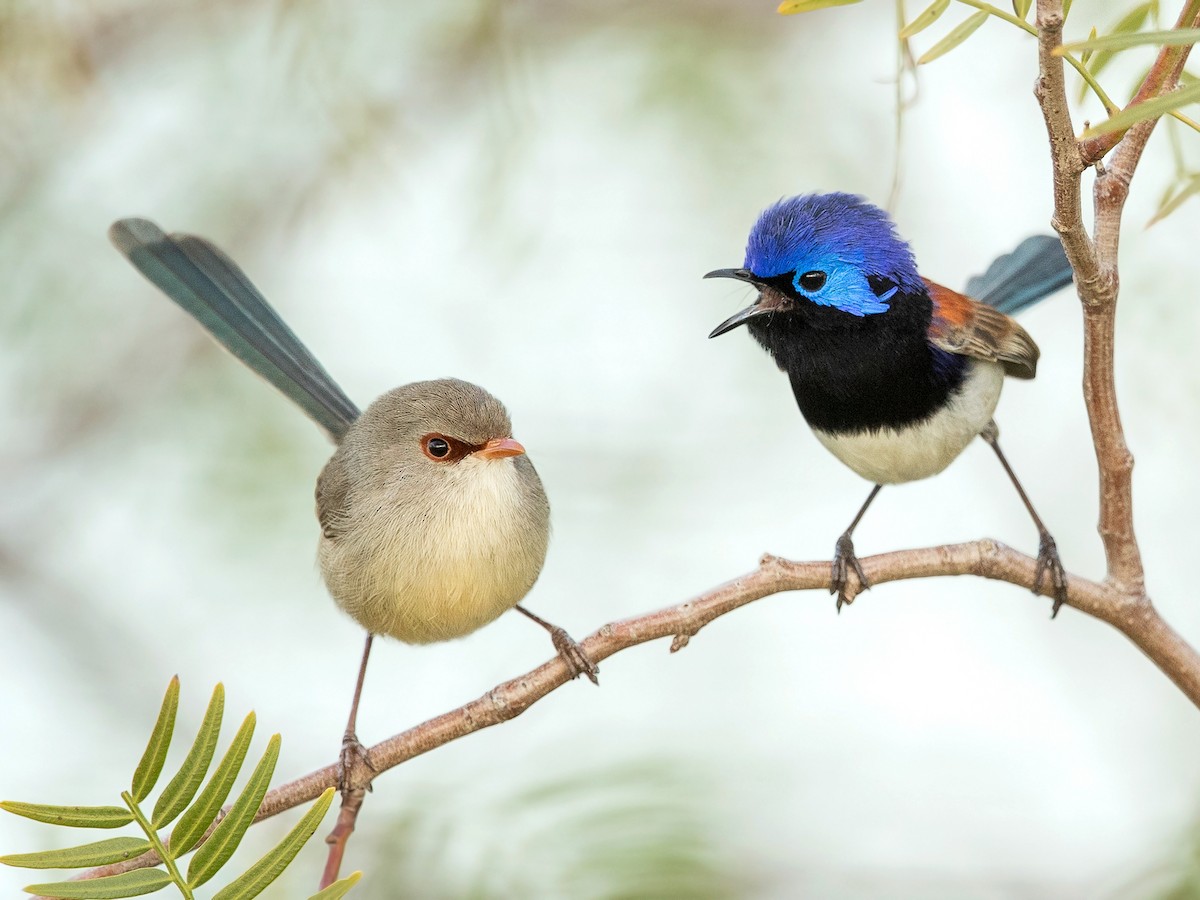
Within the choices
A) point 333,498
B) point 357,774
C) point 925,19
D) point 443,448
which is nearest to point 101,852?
point 357,774

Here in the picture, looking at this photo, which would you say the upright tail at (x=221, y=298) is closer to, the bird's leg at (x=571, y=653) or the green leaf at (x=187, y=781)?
the bird's leg at (x=571, y=653)

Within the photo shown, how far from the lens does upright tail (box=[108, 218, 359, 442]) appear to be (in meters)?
3.24

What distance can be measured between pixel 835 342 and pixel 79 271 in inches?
108

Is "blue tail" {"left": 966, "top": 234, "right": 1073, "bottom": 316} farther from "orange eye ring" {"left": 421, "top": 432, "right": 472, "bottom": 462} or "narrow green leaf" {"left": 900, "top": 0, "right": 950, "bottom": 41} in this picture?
"narrow green leaf" {"left": 900, "top": 0, "right": 950, "bottom": 41}

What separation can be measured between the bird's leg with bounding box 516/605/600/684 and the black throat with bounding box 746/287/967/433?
849 mm

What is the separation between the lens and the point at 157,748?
133 centimetres

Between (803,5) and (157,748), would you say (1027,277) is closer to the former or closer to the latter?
(803,5)

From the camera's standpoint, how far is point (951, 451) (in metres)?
3.12

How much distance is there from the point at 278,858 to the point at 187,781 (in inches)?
6.2

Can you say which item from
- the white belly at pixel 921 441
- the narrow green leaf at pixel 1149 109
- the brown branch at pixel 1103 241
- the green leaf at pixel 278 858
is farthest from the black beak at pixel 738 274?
the green leaf at pixel 278 858

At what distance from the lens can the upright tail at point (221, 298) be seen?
3240 mm

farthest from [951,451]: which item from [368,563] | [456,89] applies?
[456,89]

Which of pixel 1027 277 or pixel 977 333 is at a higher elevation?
pixel 1027 277

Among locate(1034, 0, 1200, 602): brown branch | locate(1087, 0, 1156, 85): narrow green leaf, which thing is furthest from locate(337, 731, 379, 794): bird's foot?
locate(1087, 0, 1156, 85): narrow green leaf
